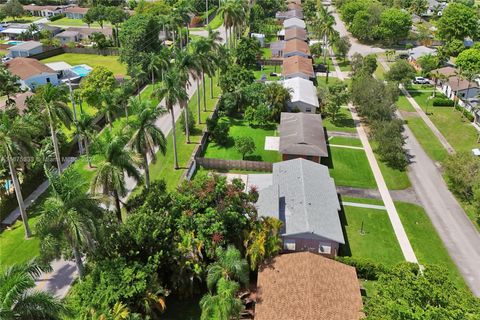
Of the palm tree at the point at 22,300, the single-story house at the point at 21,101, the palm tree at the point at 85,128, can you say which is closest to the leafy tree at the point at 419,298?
the palm tree at the point at 22,300

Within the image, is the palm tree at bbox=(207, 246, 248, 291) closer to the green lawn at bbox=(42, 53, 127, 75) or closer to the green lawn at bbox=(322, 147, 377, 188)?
the green lawn at bbox=(322, 147, 377, 188)

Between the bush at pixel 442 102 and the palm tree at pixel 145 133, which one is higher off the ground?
the palm tree at pixel 145 133

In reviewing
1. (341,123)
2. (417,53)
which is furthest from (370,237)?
(417,53)

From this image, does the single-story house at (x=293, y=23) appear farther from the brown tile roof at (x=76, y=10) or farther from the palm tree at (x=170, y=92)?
the palm tree at (x=170, y=92)

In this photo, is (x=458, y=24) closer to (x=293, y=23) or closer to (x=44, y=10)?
(x=293, y=23)

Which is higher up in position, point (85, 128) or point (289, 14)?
point (289, 14)

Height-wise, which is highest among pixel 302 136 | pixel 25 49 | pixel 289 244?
pixel 25 49

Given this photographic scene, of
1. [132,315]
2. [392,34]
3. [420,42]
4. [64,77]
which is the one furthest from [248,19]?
[132,315]
